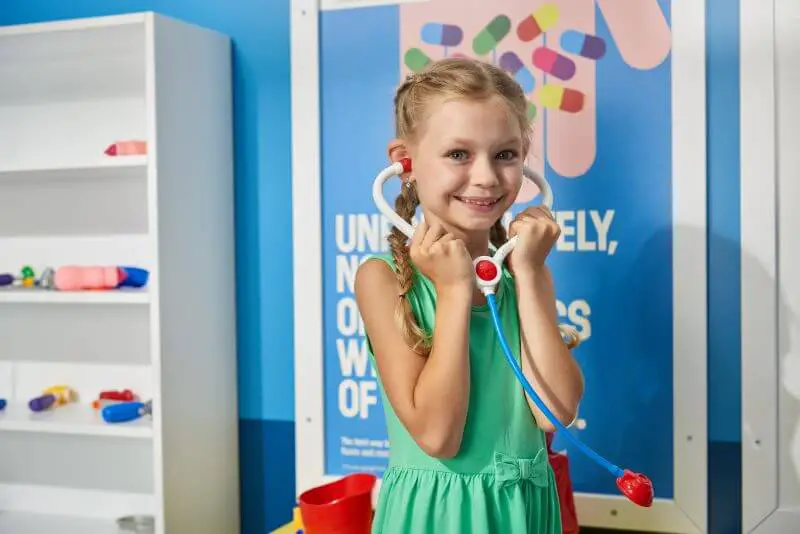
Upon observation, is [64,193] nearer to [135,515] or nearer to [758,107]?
[135,515]

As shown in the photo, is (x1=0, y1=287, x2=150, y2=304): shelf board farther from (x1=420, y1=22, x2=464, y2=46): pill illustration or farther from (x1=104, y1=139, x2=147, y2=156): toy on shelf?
(x1=420, y1=22, x2=464, y2=46): pill illustration

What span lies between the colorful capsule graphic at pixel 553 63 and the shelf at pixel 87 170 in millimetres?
849

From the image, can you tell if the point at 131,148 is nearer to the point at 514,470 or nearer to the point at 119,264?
the point at 119,264

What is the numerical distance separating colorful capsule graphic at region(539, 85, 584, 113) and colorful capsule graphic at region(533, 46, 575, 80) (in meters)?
0.03

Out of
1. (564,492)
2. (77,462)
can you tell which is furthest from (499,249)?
(77,462)

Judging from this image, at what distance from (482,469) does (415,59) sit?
1001 mm

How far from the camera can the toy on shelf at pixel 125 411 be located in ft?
5.91

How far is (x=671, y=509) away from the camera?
1.67 m

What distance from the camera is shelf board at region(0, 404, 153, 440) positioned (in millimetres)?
1760

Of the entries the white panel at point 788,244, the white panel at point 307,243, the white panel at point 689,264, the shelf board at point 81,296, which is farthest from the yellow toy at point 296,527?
the white panel at point 788,244

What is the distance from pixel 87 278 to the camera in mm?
1859

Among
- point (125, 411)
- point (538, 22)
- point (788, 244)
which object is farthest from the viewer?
point (125, 411)

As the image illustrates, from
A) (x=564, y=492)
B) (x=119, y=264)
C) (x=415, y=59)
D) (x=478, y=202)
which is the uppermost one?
(x=415, y=59)

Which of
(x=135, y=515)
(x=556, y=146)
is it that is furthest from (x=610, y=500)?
(x=135, y=515)
